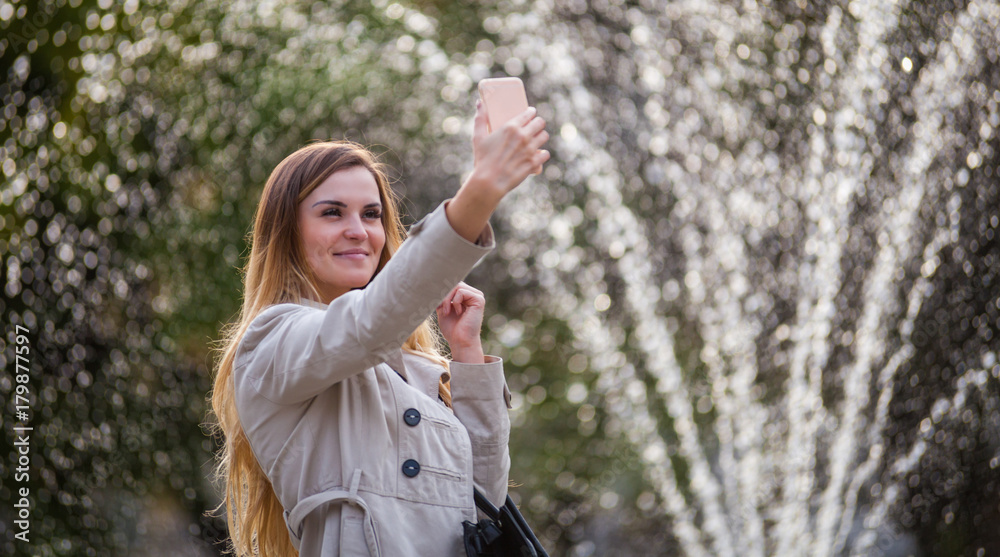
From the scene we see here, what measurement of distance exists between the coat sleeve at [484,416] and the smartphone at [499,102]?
0.30 m

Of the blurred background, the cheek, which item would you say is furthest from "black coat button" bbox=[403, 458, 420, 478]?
the blurred background

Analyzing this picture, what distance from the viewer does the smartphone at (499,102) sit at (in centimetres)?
60

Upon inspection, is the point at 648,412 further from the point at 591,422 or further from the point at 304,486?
the point at 304,486

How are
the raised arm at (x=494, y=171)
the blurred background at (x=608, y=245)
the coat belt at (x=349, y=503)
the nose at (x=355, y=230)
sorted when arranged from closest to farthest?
the raised arm at (x=494, y=171) → the coat belt at (x=349, y=503) → the nose at (x=355, y=230) → the blurred background at (x=608, y=245)

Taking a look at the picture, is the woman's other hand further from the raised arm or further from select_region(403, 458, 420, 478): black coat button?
the raised arm

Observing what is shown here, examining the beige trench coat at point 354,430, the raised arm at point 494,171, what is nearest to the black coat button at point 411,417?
the beige trench coat at point 354,430

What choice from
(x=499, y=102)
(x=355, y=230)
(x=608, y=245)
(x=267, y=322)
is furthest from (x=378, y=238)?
(x=608, y=245)

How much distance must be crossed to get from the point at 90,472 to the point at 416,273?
2465 mm

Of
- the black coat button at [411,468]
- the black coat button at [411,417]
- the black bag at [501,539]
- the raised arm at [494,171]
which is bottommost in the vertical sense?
the black bag at [501,539]

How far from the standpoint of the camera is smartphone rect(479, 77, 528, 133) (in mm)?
604

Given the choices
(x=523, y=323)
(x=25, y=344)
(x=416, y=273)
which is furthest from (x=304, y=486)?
(x=523, y=323)

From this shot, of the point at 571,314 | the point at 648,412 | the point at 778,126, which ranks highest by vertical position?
the point at 778,126

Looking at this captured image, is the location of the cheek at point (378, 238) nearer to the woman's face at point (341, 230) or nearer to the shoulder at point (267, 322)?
the woman's face at point (341, 230)

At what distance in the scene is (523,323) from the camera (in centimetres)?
344
